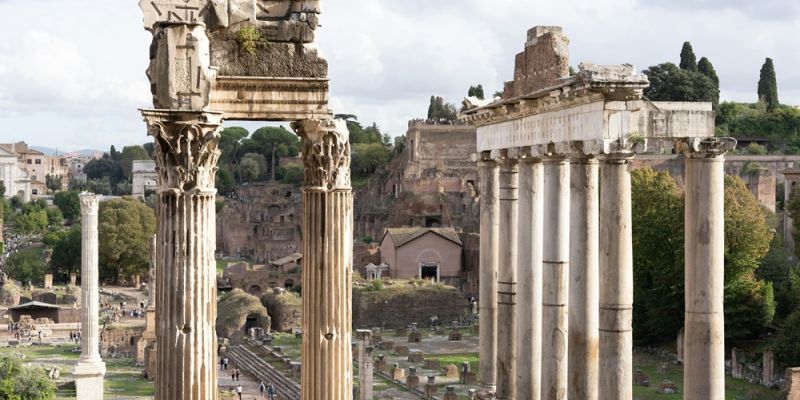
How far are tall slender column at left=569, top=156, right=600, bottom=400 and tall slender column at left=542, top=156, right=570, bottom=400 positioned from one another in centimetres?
80

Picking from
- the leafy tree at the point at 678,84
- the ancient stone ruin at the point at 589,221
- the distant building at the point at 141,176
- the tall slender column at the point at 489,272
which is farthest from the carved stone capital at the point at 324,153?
the distant building at the point at 141,176

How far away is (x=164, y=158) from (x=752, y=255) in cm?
2879

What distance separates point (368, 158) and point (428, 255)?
3045cm

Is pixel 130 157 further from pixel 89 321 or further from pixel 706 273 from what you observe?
pixel 706 273

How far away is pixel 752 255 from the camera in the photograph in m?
33.8

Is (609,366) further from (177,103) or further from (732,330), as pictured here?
(732,330)

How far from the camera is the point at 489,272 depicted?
53.1 ft

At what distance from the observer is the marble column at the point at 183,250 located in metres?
6.98

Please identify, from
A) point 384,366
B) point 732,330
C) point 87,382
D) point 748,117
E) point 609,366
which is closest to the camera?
point 609,366

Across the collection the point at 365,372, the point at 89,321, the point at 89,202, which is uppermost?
the point at 89,202

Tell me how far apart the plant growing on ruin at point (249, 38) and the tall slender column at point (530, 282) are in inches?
262

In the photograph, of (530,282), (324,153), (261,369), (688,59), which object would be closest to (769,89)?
(688,59)

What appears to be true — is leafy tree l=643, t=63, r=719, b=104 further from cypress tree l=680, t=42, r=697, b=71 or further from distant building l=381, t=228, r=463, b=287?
distant building l=381, t=228, r=463, b=287

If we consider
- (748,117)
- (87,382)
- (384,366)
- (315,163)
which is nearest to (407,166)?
(748,117)
